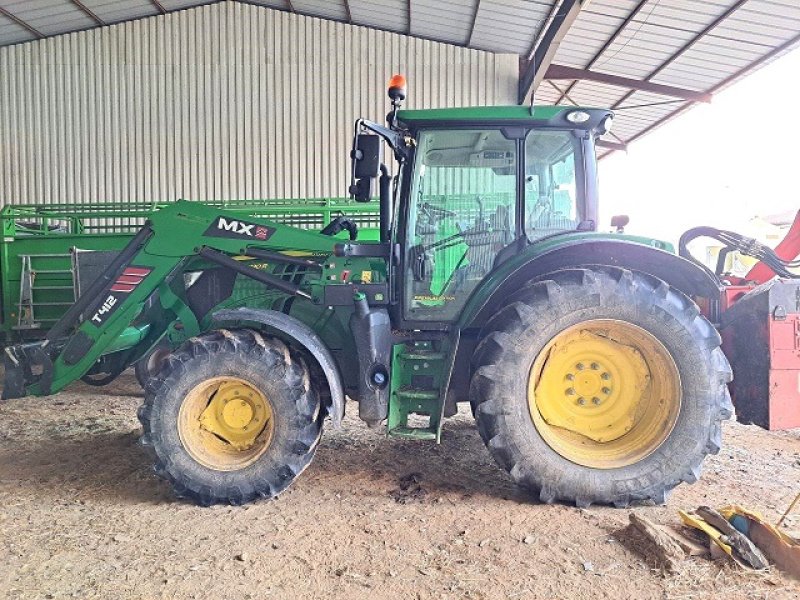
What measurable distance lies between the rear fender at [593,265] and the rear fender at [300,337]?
88 cm

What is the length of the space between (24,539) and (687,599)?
3.30m

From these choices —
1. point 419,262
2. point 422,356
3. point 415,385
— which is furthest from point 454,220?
point 415,385

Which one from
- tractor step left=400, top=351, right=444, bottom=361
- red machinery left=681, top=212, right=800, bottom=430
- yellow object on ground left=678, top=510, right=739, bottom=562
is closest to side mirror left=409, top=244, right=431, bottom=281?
tractor step left=400, top=351, right=444, bottom=361

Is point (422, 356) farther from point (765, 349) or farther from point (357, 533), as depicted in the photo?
point (765, 349)

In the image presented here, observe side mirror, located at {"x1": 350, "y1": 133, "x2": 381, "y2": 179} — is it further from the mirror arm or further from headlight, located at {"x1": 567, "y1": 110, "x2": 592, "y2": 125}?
headlight, located at {"x1": 567, "y1": 110, "x2": 592, "y2": 125}

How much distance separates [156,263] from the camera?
4121 mm

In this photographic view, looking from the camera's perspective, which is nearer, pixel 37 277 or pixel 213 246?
pixel 213 246

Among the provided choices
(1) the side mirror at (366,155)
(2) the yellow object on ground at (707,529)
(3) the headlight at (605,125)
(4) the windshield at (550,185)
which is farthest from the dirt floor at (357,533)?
(3) the headlight at (605,125)

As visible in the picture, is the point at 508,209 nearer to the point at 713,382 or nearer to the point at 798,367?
the point at 713,382

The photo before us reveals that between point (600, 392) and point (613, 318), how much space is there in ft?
1.64

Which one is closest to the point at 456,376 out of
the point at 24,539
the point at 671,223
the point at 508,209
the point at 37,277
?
the point at 508,209

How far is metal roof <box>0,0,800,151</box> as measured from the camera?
931 centimetres

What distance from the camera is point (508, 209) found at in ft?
12.4

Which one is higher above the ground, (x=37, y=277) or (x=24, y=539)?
(x=37, y=277)
